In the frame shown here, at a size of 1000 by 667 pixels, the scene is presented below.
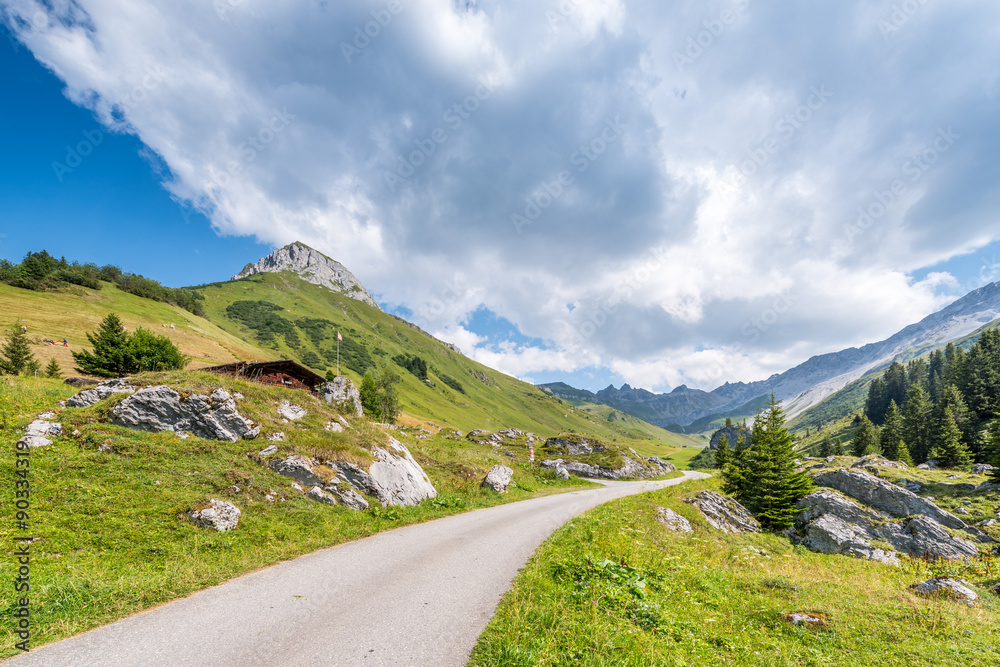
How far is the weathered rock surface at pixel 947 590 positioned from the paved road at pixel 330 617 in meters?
13.2

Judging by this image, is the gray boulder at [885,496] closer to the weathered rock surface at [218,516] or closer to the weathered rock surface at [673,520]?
the weathered rock surface at [673,520]

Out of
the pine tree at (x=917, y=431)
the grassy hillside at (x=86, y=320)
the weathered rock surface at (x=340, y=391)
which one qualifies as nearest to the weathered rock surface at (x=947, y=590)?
the weathered rock surface at (x=340, y=391)

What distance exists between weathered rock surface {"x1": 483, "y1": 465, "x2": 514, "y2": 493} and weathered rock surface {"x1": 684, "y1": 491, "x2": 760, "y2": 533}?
1360 cm

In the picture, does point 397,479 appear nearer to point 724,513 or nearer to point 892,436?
point 724,513

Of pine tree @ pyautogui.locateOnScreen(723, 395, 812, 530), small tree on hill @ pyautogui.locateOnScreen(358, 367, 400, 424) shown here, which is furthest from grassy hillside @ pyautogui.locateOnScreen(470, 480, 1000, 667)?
small tree on hill @ pyautogui.locateOnScreen(358, 367, 400, 424)

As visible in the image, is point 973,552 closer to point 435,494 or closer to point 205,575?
point 435,494

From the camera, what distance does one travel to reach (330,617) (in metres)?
7.86

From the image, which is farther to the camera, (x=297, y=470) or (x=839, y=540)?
(x=839, y=540)

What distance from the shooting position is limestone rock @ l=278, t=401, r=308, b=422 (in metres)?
21.5

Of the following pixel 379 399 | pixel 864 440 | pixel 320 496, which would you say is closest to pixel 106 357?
pixel 379 399

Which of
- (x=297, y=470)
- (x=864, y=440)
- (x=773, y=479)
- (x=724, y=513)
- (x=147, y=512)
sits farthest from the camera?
(x=864, y=440)

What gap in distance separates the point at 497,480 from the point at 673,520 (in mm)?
12448

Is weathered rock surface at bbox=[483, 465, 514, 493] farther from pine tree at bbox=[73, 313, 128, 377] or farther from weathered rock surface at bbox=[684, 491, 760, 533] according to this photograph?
pine tree at bbox=[73, 313, 128, 377]

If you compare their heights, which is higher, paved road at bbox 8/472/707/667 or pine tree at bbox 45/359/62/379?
pine tree at bbox 45/359/62/379
